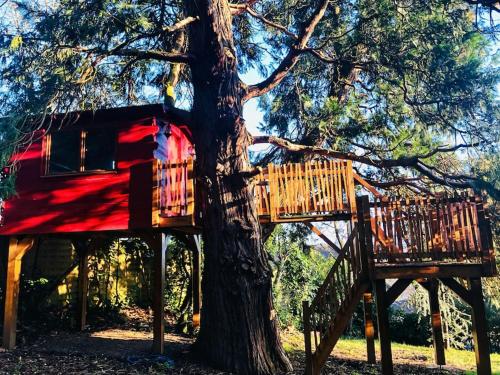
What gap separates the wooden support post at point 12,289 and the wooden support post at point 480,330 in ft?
27.0

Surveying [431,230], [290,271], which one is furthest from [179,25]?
[290,271]

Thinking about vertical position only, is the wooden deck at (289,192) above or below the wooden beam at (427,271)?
above

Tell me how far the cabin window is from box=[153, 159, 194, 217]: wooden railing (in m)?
1.22

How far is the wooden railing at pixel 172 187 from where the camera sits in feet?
29.3

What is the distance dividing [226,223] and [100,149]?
11.5 ft

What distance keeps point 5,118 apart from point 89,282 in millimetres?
6815

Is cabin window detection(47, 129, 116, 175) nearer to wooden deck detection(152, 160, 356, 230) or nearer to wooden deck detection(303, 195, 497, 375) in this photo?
wooden deck detection(152, 160, 356, 230)

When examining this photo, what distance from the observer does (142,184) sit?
9320 millimetres

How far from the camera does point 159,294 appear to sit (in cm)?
894

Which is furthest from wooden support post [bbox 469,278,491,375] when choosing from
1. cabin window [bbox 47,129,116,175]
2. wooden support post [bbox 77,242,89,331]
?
wooden support post [bbox 77,242,89,331]

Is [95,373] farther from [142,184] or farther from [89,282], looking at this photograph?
[89,282]

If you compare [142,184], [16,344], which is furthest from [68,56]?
[16,344]

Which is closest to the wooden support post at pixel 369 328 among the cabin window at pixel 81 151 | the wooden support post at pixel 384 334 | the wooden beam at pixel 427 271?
the wooden support post at pixel 384 334

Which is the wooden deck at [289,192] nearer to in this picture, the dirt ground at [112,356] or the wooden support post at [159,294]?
the wooden support post at [159,294]
